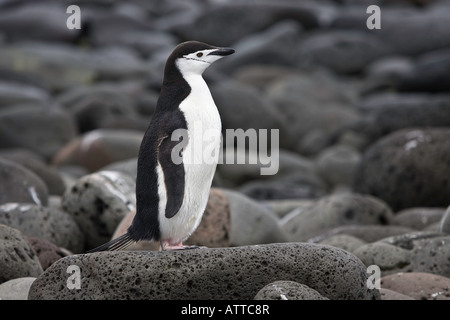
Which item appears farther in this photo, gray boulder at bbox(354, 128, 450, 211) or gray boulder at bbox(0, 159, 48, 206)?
gray boulder at bbox(354, 128, 450, 211)

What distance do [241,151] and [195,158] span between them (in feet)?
34.7

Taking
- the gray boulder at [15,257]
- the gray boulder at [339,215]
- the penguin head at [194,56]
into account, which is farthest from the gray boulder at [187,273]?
the gray boulder at [339,215]

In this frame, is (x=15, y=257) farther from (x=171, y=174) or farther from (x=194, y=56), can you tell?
(x=194, y=56)

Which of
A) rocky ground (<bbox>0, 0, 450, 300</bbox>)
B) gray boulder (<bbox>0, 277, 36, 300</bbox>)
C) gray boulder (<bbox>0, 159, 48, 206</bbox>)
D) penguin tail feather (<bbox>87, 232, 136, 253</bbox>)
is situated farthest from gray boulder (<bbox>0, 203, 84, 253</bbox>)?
penguin tail feather (<bbox>87, 232, 136, 253</bbox>)

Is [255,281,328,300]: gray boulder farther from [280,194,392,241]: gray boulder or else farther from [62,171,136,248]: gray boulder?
[280,194,392,241]: gray boulder

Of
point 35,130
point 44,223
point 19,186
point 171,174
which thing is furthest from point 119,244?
point 35,130

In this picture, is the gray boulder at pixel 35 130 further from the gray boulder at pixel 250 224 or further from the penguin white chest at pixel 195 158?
the penguin white chest at pixel 195 158

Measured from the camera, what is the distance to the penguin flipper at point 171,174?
19.7ft

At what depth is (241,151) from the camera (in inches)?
657

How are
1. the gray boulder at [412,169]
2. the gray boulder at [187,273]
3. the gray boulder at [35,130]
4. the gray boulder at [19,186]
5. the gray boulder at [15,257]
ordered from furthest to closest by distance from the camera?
the gray boulder at [35,130] → the gray boulder at [412,169] → the gray boulder at [19,186] → the gray boulder at [15,257] → the gray boulder at [187,273]

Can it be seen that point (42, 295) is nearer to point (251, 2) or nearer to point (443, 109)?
point (443, 109)

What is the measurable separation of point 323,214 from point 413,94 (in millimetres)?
13781

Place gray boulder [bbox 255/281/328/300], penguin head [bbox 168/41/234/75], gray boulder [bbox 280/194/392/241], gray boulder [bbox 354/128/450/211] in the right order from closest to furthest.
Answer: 1. gray boulder [bbox 255/281/328/300]
2. penguin head [bbox 168/41/234/75]
3. gray boulder [bbox 280/194/392/241]
4. gray boulder [bbox 354/128/450/211]

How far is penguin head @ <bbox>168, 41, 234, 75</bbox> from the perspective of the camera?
6316 millimetres
